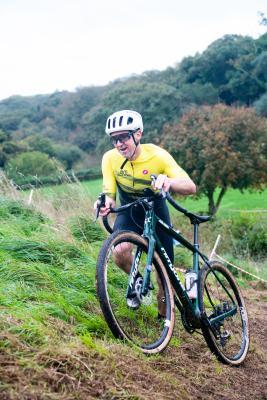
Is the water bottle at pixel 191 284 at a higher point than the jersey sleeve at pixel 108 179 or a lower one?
lower

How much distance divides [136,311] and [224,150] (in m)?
25.6

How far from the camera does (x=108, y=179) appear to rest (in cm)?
502

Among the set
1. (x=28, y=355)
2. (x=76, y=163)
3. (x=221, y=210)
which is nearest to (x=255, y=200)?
(x=221, y=210)

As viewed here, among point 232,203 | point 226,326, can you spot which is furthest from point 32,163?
point 226,326

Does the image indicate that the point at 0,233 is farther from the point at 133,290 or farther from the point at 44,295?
the point at 133,290

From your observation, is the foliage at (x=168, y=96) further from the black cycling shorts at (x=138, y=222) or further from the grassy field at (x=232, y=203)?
the black cycling shorts at (x=138, y=222)

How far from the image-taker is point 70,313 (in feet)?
14.5

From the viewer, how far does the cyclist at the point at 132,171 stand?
4.62 metres

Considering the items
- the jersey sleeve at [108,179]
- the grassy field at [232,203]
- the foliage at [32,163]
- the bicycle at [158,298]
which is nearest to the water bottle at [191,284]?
the bicycle at [158,298]

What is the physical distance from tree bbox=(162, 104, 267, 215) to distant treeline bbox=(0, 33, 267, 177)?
1368 centimetres

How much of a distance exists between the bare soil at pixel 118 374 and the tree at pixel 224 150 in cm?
2495

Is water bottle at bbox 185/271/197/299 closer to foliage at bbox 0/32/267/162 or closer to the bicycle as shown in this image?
the bicycle

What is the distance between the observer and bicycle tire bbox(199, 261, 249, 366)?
4.79m

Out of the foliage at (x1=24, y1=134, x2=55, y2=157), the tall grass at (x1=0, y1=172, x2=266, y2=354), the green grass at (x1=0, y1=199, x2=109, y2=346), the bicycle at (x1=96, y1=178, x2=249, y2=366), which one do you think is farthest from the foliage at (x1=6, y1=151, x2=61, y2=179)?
the bicycle at (x1=96, y1=178, x2=249, y2=366)
